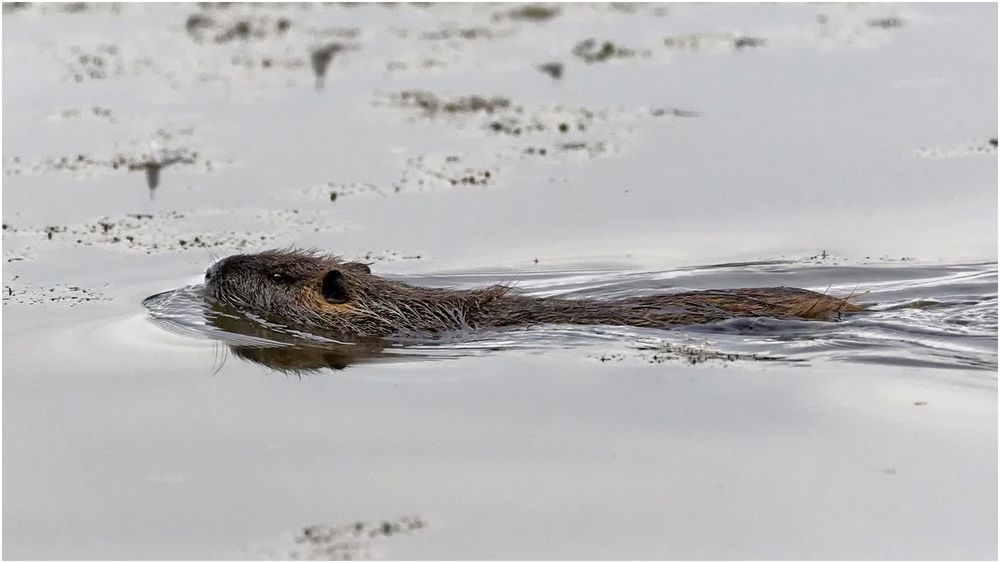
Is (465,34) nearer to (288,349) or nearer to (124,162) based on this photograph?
(124,162)

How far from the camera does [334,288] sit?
7.23 m

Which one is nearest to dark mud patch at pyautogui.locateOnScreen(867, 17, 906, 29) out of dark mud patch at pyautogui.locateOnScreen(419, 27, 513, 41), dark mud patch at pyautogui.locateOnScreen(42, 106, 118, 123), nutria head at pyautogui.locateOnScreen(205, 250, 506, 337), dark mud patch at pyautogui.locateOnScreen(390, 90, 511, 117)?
dark mud patch at pyautogui.locateOnScreen(419, 27, 513, 41)

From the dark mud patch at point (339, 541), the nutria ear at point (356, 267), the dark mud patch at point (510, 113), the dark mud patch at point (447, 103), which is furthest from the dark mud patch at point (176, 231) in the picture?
the dark mud patch at point (339, 541)

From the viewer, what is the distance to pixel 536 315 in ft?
22.6

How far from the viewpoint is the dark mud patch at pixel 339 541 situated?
4598mm

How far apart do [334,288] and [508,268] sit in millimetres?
1277

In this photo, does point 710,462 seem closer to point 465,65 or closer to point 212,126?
point 212,126

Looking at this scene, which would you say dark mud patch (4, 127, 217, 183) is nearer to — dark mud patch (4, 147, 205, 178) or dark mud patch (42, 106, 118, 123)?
dark mud patch (4, 147, 205, 178)

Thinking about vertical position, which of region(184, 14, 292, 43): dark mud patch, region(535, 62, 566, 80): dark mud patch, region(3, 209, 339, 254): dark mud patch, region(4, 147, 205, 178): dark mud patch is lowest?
region(3, 209, 339, 254): dark mud patch

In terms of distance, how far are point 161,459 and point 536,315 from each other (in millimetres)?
2103

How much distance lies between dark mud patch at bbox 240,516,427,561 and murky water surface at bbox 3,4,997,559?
0.06 feet

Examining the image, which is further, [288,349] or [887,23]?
[887,23]

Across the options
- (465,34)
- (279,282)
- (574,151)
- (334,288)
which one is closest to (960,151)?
(574,151)

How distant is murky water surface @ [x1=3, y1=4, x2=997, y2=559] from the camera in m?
4.95
